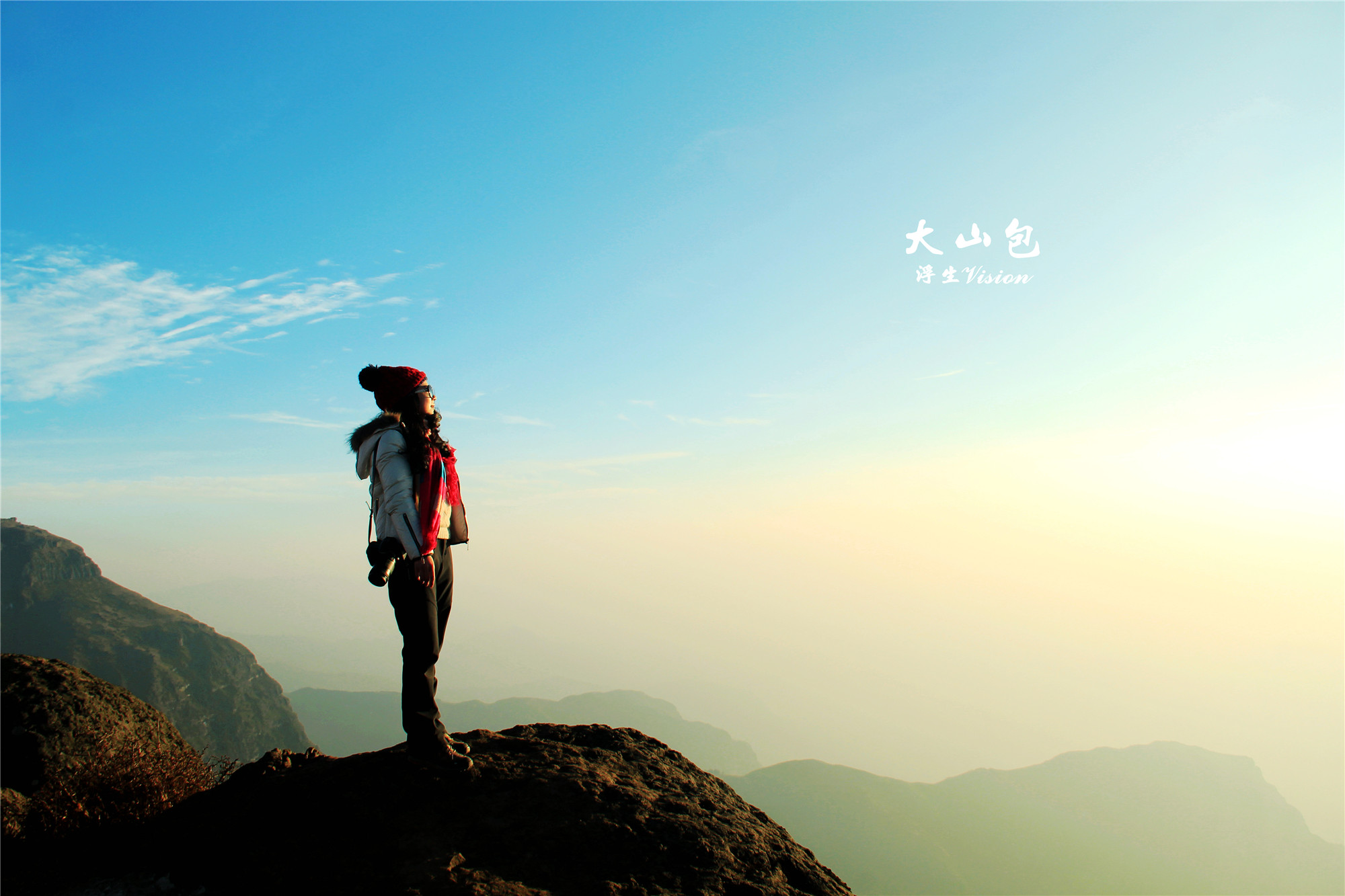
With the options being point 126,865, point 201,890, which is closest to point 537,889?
point 201,890

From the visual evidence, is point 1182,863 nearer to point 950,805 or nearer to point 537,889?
point 950,805

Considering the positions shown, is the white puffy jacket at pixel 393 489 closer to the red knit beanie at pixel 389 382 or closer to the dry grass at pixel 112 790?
the red knit beanie at pixel 389 382

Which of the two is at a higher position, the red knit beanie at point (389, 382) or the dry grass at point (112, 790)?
the red knit beanie at point (389, 382)

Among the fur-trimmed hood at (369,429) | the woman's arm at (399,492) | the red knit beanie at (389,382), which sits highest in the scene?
the red knit beanie at (389,382)

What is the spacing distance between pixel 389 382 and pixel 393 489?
1046 millimetres

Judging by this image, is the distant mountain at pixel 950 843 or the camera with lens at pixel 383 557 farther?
the distant mountain at pixel 950 843

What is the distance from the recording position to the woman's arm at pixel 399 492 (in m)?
5.09

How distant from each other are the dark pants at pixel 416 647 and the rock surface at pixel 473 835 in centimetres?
30

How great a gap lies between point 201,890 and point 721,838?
3403 mm

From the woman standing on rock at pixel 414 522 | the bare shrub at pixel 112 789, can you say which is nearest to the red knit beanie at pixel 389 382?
the woman standing on rock at pixel 414 522

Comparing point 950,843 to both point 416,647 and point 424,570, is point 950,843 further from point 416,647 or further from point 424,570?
point 424,570

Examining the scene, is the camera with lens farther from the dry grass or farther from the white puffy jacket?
the dry grass

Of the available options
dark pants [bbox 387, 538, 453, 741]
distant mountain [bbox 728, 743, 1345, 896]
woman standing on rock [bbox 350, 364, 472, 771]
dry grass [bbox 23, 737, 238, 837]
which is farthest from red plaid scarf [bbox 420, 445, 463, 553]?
distant mountain [bbox 728, 743, 1345, 896]

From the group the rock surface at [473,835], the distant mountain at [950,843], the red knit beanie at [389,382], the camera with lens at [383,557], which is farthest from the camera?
the distant mountain at [950,843]
